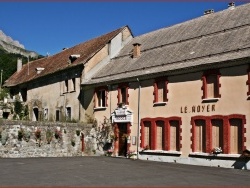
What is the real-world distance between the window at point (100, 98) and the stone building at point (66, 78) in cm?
210

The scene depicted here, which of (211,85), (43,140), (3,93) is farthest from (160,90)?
(3,93)

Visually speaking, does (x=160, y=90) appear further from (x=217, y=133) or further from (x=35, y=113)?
(x=35, y=113)

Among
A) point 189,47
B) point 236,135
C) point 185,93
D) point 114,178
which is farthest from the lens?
point 189,47

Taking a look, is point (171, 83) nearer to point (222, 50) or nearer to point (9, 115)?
point (222, 50)

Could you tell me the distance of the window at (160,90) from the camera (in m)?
26.2

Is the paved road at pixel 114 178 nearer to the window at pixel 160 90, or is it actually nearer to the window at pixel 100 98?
the window at pixel 160 90

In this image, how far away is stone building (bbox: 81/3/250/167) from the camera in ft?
72.7

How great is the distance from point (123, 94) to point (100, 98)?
2993 millimetres

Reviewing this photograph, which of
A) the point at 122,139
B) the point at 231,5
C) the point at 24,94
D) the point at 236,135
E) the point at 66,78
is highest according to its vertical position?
the point at 231,5

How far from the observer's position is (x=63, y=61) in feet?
129

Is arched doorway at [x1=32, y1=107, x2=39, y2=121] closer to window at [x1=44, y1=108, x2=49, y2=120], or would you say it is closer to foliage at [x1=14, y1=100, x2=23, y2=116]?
foliage at [x1=14, y1=100, x2=23, y2=116]

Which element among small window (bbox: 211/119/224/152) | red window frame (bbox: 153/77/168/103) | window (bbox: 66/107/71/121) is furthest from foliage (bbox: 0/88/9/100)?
small window (bbox: 211/119/224/152)

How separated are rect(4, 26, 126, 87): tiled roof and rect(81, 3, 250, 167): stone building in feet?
9.98

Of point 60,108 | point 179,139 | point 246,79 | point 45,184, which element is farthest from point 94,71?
point 45,184
